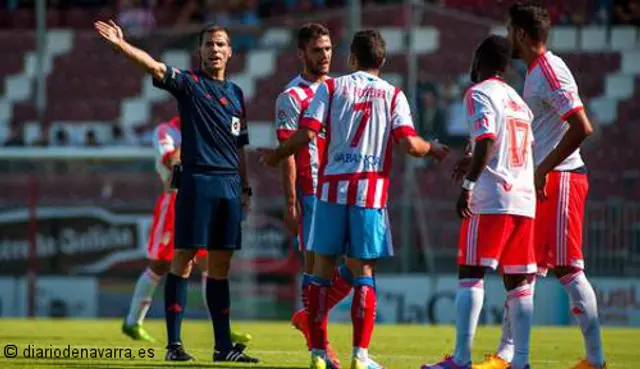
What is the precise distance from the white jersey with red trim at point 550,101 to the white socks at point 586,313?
0.67 m

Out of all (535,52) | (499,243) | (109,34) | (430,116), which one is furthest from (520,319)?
(430,116)

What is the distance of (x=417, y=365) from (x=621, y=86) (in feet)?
41.1

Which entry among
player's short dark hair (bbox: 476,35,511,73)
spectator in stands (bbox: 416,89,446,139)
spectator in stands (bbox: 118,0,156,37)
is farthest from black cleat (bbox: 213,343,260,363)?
spectator in stands (bbox: 118,0,156,37)

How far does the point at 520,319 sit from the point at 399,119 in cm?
133

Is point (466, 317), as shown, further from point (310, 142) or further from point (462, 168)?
point (310, 142)

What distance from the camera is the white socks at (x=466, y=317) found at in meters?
8.20

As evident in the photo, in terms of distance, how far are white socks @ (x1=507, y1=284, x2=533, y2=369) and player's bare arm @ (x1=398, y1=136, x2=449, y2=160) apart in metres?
0.88

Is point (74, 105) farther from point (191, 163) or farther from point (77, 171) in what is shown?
point (191, 163)

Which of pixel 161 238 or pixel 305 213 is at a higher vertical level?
pixel 305 213

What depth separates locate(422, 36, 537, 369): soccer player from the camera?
8.19 metres

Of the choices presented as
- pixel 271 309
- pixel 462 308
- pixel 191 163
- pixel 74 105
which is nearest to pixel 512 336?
pixel 462 308

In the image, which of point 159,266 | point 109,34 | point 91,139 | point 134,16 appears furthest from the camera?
point 134,16

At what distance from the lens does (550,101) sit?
8.57 metres

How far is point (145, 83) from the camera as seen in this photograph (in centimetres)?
2311
